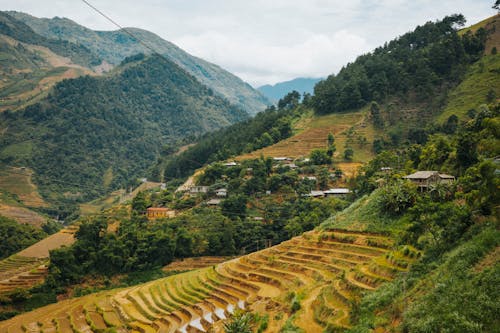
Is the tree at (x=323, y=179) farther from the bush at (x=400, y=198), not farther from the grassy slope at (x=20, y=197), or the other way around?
the grassy slope at (x=20, y=197)

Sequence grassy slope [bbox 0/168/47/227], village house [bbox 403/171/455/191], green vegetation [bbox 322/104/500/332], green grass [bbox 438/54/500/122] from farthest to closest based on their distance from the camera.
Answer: grassy slope [bbox 0/168/47/227] → green grass [bbox 438/54/500/122] → village house [bbox 403/171/455/191] → green vegetation [bbox 322/104/500/332]

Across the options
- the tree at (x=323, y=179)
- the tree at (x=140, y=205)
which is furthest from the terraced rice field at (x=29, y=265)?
the tree at (x=323, y=179)

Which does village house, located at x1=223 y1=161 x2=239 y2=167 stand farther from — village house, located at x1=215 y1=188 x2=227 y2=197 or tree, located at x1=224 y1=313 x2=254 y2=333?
tree, located at x1=224 y1=313 x2=254 y2=333

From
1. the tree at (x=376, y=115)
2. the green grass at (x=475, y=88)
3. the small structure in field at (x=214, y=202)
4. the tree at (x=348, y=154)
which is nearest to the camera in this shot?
the small structure in field at (x=214, y=202)

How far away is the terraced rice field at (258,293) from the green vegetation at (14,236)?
68.4 ft

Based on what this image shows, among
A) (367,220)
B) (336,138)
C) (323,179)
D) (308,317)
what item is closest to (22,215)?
(323,179)

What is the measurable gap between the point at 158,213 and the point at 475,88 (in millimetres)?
40198

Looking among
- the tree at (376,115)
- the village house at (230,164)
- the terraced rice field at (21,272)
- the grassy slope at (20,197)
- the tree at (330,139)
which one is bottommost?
the terraced rice field at (21,272)

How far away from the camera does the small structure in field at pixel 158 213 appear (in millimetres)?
50750

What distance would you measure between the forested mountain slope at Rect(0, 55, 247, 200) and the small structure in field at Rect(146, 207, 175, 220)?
43.3 meters

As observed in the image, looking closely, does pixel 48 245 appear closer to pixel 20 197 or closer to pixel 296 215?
pixel 296 215

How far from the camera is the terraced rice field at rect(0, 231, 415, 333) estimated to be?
18.5 meters

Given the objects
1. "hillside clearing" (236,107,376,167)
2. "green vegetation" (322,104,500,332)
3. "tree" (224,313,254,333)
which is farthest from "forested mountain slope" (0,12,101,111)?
"tree" (224,313,254,333)

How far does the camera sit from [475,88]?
56.9m
